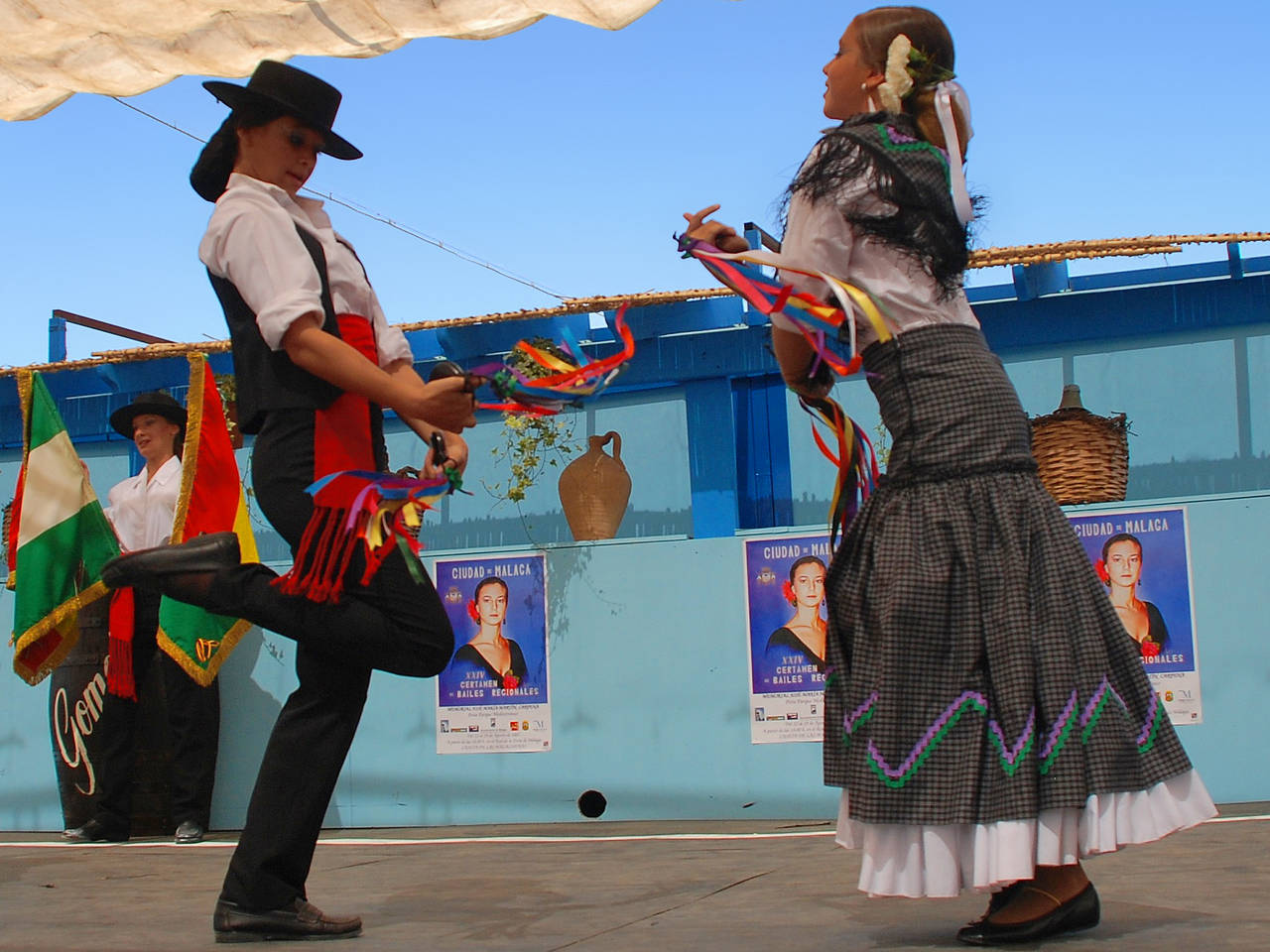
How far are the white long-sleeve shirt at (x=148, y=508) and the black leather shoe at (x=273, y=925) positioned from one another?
115 inches

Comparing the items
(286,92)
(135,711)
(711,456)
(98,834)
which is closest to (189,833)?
(98,834)

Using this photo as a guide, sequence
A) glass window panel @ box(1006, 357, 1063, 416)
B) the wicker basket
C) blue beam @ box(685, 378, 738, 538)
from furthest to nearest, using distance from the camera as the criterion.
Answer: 1. blue beam @ box(685, 378, 738, 538)
2. glass window panel @ box(1006, 357, 1063, 416)
3. the wicker basket

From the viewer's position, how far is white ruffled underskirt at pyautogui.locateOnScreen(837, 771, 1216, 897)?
1.95m

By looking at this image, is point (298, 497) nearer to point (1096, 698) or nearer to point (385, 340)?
point (385, 340)

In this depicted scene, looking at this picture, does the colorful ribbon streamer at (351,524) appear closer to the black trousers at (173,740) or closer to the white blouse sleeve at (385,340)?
the white blouse sleeve at (385,340)

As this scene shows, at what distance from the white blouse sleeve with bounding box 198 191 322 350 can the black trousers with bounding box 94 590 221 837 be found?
2.81 meters

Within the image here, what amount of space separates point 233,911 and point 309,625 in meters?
0.46

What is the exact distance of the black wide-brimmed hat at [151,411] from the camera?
517cm

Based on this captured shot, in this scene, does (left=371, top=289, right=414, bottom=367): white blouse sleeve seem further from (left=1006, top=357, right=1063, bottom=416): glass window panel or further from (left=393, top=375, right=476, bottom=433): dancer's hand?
(left=1006, top=357, right=1063, bottom=416): glass window panel

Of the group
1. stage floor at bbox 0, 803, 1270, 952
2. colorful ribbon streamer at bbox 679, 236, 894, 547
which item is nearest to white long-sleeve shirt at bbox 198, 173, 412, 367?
colorful ribbon streamer at bbox 679, 236, 894, 547

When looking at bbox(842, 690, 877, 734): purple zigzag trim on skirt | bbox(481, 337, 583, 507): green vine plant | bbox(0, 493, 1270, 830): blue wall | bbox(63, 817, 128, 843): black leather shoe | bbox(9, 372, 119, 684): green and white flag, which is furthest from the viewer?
bbox(481, 337, 583, 507): green vine plant

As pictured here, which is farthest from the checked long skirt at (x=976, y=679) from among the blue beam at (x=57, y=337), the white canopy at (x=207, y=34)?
the blue beam at (x=57, y=337)

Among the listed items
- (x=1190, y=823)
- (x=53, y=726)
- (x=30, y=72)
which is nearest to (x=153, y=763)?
(x=53, y=726)

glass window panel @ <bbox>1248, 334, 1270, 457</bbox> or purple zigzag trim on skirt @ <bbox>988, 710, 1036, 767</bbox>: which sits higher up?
glass window panel @ <bbox>1248, 334, 1270, 457</bbox>
